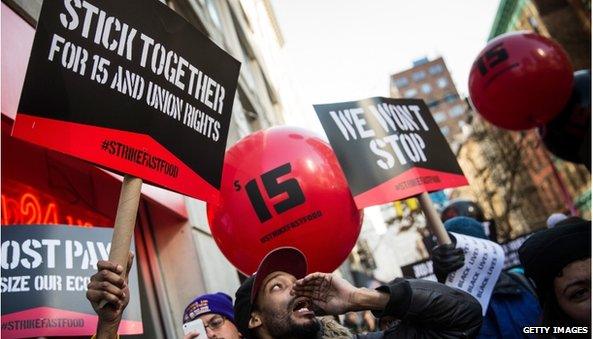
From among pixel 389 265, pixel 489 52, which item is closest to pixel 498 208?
pixel 389 265

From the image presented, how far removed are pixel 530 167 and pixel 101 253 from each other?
40431 mm

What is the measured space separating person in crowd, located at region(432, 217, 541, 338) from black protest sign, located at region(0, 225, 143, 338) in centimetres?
175

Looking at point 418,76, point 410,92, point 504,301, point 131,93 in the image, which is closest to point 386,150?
point 504,301

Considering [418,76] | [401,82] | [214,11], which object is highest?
[401,82]

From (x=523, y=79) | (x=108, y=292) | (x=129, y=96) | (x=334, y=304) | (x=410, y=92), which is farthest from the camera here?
(x=410, y=92)

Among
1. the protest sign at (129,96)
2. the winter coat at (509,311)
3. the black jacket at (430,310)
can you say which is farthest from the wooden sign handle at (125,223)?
the winter coat at (509,311)

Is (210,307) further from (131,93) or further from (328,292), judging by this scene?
(131,93)

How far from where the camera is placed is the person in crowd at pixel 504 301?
6.98ft

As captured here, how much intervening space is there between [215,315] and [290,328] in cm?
100

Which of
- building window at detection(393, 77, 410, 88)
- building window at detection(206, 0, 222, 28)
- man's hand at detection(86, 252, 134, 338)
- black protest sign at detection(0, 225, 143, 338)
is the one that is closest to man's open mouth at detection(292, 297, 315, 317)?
man's hand at detection(86, 252, 134, 338)

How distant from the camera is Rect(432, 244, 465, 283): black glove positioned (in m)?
2.11

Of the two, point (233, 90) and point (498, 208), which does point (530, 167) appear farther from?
point (233, 90)

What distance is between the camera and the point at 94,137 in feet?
4.51

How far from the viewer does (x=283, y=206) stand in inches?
87.5
